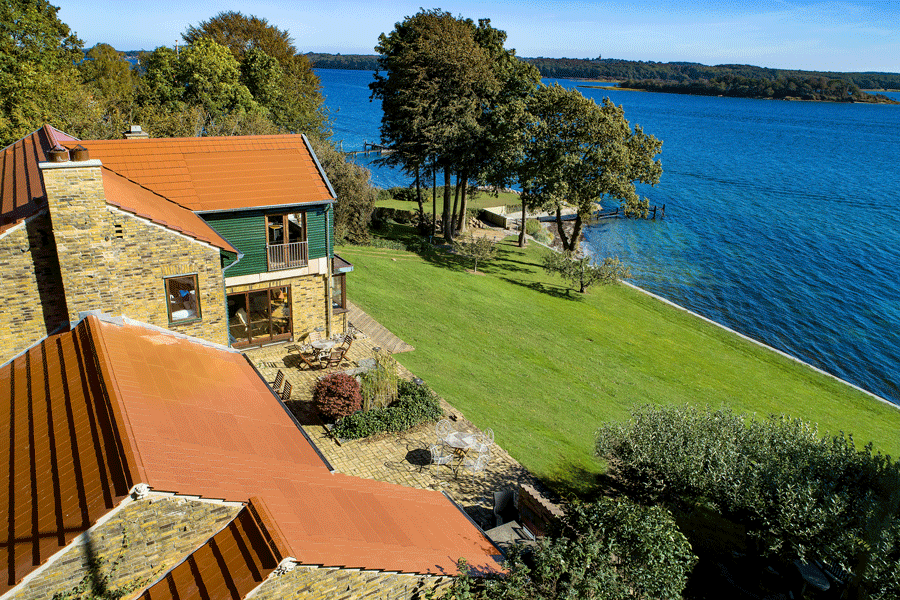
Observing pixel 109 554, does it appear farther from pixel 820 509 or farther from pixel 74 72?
pixel 74 72

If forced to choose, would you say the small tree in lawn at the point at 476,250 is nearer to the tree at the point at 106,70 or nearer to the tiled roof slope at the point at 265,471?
the tiled roof slope at the point at 265,471

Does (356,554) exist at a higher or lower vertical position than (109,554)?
lower

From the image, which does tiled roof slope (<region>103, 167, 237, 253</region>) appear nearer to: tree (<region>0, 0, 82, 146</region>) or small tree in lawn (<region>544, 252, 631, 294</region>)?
tree (<region>0, 0, 82, 146</region>)

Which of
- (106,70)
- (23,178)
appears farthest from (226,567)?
(106,70)

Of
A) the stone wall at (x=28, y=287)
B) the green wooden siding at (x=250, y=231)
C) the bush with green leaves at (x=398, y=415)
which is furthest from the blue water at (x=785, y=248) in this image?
the stone wall at (x=28, y=287)

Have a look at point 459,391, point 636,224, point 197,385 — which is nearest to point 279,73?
point 636,224
